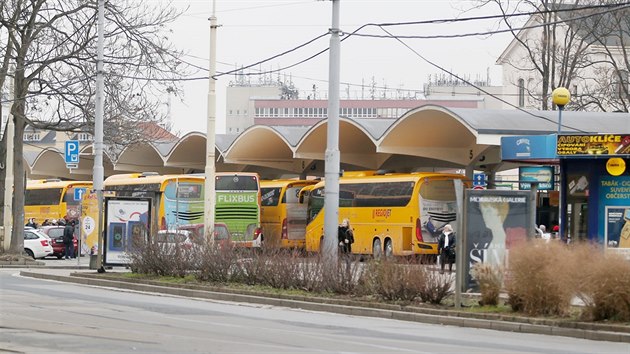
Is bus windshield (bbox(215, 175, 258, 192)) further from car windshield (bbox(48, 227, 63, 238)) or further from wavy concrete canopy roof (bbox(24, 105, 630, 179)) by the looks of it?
car windshield (bbox(48, 227, 63, 238))

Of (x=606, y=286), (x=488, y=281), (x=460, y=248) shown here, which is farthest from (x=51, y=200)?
(x=606, y=286)

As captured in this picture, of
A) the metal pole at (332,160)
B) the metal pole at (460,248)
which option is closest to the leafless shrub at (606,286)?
the metal pole at (460,248)

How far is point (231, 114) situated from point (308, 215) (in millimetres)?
109147

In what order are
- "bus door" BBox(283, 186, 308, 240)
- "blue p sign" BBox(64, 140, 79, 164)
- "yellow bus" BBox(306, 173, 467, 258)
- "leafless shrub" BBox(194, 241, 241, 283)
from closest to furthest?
"leafless shrub" BBox(194, 241, 241, 283)
"blue p sign" BBox(64, 140, 79, 164)
"yellow bus" BBox(306, 173, 467, 258)
"bus door" BBox(283, 186, 308, 240)

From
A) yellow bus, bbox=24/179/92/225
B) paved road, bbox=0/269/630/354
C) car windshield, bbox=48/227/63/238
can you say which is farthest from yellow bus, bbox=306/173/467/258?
paved road, bbox=0/269/630/354

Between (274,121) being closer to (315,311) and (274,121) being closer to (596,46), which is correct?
(596,46)

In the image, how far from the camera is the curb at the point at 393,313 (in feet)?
59.7

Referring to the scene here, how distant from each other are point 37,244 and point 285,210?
38.3 ft

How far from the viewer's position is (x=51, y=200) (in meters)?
66.8

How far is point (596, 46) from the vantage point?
76.1 metres

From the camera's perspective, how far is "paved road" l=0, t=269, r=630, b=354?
1546cm

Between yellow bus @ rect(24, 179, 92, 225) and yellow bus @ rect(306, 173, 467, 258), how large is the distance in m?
19.5

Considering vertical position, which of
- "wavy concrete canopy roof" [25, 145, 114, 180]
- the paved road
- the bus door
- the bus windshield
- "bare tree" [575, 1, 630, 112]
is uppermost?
"bare tree" [575, 1, 630, 112]

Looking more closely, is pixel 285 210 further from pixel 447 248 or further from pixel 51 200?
pixel 51 200
